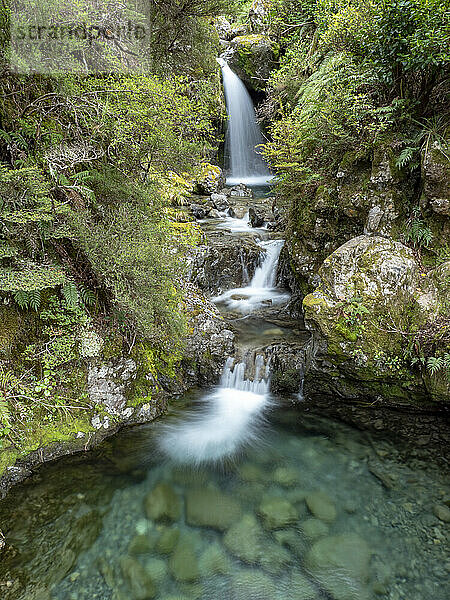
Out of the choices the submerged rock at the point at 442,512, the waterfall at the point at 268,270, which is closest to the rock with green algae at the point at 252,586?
the submerged rock at the point at 442,512

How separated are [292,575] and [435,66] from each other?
267 inches

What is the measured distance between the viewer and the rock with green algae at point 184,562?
331cm

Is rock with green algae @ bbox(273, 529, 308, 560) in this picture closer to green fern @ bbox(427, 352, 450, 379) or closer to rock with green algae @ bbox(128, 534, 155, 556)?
rock with green algae @ bbox(128, 534, 155, 556)

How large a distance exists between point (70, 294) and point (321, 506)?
13.3ft

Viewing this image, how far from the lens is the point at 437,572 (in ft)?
10.7

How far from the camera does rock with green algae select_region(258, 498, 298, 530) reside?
3.82 m

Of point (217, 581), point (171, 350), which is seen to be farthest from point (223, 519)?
point (171, 350)

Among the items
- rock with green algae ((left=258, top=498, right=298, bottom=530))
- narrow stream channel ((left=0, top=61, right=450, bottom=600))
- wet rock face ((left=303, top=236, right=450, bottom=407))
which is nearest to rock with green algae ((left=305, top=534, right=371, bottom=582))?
narrow stream channel ((left=0, top=61, right=450, bottom=600))

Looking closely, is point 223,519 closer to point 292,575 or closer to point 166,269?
point 292,575

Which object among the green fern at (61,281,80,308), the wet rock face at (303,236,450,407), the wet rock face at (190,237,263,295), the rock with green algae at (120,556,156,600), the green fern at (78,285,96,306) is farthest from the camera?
the wet rock face at (190,237,263,295)

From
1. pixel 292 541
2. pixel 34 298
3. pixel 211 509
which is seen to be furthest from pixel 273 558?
pixel 34 298

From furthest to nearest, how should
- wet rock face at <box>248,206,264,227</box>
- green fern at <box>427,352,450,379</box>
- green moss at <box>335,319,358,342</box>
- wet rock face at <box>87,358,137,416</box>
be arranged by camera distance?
wet rock face at <box>248,206,264,227</box>
green moss at <box>335,319,358,342</box>
wet rock face at <box>87,358,137,416</box>
green fern at <box>427,352,450,379</box>

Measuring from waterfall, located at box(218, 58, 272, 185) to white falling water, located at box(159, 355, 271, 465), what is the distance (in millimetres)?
15218

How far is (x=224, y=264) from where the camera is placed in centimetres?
928
